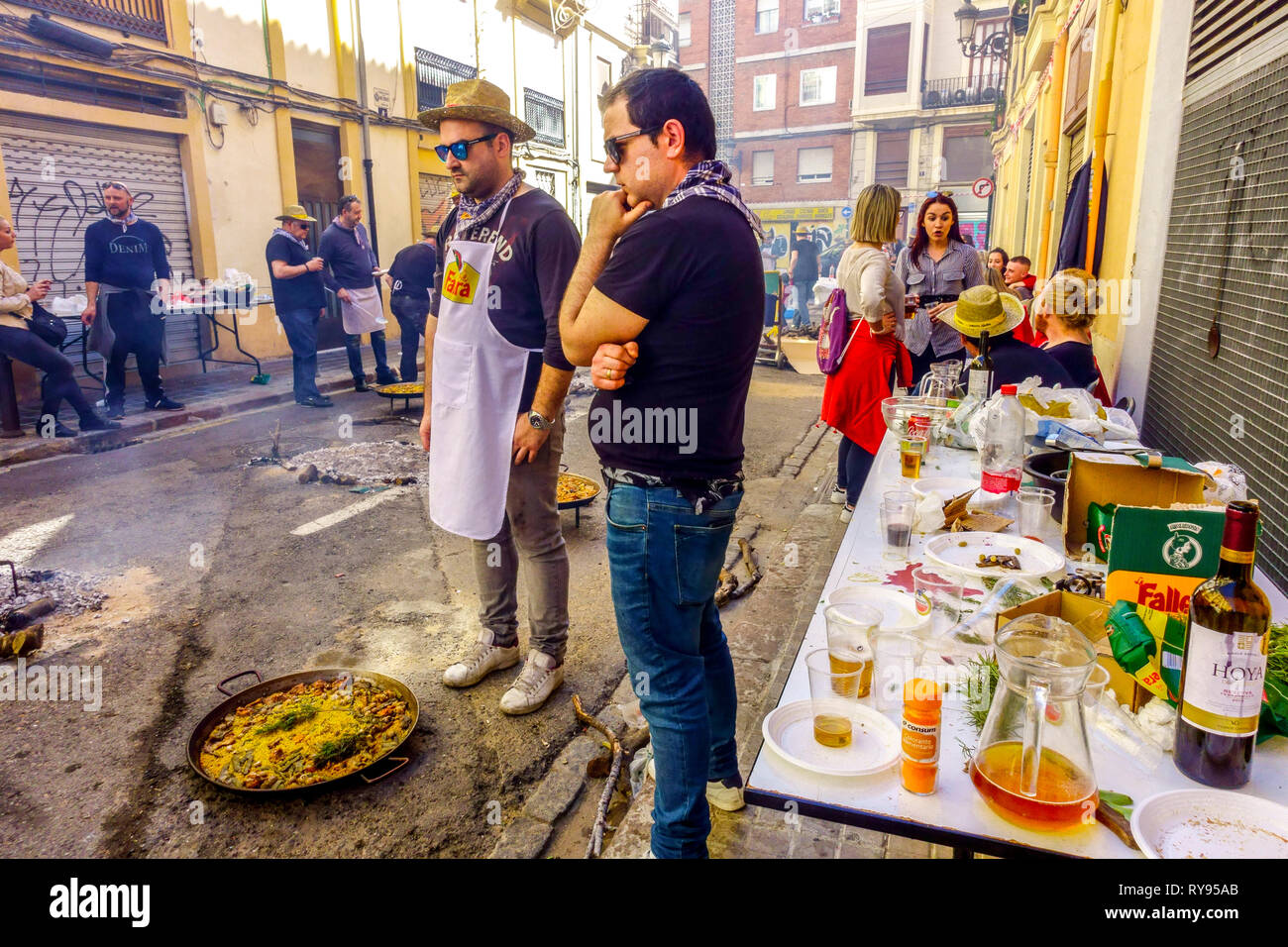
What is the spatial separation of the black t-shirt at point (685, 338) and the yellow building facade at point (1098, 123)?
13.9 feet

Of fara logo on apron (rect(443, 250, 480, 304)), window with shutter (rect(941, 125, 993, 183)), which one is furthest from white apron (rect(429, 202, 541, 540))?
window with shutter (rect(941, 125, 993, 183))

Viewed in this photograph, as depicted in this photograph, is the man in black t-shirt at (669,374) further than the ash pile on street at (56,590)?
No

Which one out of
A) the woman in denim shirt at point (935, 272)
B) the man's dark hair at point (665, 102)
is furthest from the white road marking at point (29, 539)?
the woman in denim shirt at point (935, 272)

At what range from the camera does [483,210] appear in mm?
3312

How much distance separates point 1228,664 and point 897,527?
1198mm

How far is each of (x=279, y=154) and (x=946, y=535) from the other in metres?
13.2

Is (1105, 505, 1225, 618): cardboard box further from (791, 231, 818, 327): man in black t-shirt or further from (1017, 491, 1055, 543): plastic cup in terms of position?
(791, 231, 818, 327): man in black t-shirt

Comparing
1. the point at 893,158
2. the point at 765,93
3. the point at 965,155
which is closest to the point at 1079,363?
the point at 965,155

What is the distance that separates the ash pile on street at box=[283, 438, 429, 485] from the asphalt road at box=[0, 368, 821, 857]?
0.20 m

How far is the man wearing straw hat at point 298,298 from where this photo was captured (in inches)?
385

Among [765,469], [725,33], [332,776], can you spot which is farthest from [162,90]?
[725,33]

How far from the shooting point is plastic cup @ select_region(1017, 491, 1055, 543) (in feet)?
8.83

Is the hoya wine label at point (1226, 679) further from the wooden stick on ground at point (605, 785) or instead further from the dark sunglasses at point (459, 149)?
the dark sunglasses at point (459, 149)
